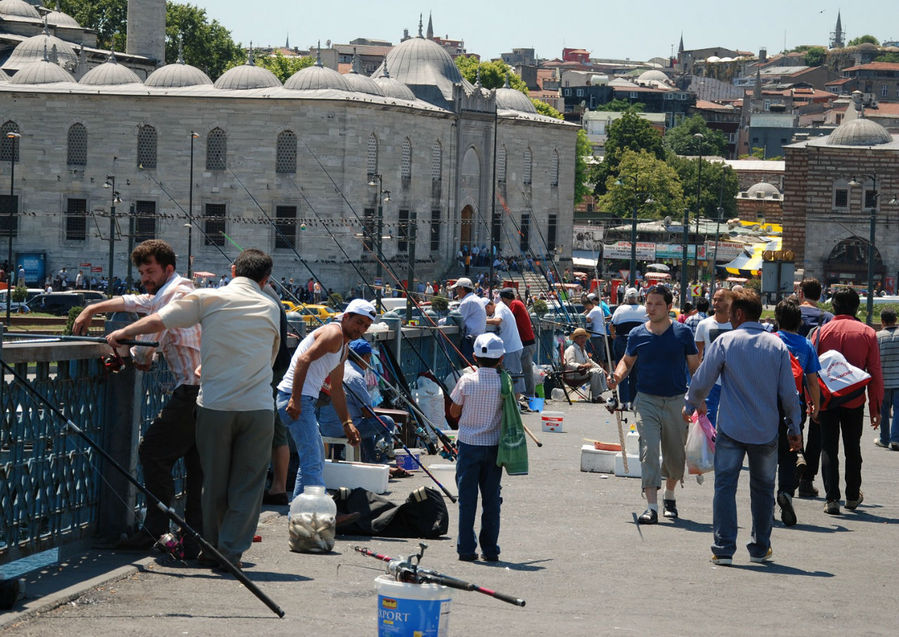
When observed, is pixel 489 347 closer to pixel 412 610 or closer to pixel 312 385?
pixel 312 385

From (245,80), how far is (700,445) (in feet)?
186

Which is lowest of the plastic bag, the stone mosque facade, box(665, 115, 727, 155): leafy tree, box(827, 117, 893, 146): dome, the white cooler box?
the white cooler box

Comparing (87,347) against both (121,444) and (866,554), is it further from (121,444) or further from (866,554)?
(866,554)

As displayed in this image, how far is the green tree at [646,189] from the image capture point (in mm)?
98375

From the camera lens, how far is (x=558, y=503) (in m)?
10.9

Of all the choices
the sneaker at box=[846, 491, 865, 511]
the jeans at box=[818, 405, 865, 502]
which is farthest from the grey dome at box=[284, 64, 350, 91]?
the sneaker at box=[846, 491, 865, 511]

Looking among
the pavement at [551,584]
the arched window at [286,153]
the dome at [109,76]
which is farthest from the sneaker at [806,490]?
the dome at [109,76]

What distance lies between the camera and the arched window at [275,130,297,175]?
64000 mm

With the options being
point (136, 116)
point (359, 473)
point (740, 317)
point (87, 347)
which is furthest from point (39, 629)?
point (136, 116)

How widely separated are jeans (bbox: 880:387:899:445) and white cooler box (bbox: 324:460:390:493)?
22.1 ft

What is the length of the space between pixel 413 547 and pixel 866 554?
2.77 meters

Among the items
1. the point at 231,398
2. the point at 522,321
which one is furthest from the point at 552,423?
the point at 231,398

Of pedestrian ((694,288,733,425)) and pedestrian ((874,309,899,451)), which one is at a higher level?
pedestrian ((694,288,733,425))

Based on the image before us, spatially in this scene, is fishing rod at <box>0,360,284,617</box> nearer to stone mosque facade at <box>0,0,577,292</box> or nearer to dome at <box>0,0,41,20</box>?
stone mosque facade at <box>0,0,577,292</box>
